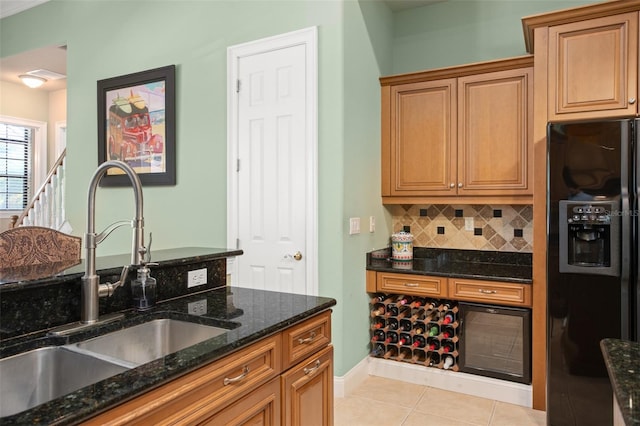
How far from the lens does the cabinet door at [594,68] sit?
2.40m

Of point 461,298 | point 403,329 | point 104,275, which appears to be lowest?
point 403,329

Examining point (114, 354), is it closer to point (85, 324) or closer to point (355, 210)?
point (85, 324)

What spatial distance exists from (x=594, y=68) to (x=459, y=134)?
37.1 inches

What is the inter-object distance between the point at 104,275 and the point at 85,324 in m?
0.21

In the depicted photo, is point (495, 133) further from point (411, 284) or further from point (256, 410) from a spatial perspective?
point (256, 410)

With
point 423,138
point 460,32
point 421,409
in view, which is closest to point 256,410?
point 421,409

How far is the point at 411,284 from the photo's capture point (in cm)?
304

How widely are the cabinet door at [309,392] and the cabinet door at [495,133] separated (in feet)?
6.35

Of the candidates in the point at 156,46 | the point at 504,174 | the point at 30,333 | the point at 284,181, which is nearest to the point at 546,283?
the point at 504,174

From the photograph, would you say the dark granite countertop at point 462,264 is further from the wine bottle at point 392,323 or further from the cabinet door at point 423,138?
the cabinet door at point 423,138

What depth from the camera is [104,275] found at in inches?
61.8

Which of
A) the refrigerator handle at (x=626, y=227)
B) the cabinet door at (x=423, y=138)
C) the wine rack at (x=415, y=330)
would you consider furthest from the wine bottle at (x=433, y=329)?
the refrigerator handle at (x=626, y=227)

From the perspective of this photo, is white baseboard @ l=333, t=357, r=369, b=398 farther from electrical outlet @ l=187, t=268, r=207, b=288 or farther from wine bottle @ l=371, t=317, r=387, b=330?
electrical outlet @ l=187, t=268, r=207, b=288

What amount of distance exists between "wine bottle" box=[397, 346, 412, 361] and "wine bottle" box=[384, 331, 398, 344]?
88 millimetres
